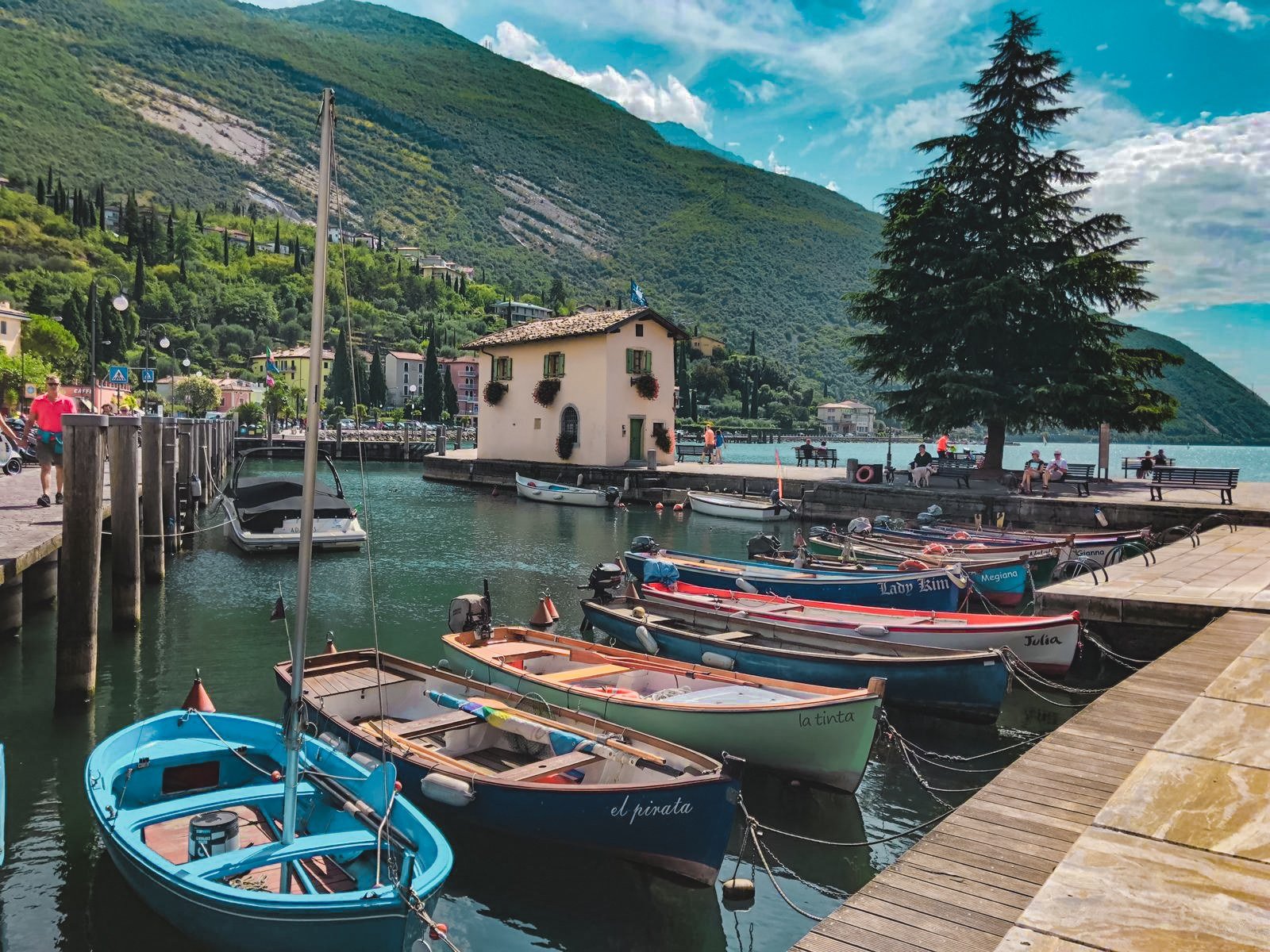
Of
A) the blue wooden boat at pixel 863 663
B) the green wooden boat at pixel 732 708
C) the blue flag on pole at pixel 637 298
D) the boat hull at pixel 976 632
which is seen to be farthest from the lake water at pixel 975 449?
the green wooden boat at pixel 732 708

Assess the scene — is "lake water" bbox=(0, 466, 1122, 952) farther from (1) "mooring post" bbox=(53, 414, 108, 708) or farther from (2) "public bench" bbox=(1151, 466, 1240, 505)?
(2) "public bench" bbox=(1151, 466, 1240, 505)

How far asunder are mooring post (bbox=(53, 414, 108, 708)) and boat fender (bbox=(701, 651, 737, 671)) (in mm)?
7919

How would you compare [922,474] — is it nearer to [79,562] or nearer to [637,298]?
[637,298]

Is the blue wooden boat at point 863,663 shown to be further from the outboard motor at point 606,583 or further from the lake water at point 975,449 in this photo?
the lake water at point 975,449

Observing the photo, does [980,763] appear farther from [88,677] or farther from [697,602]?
[88,677]

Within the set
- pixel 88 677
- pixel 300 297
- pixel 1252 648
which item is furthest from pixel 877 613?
pixel 300 297

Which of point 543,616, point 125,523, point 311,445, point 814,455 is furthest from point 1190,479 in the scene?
point 311,445

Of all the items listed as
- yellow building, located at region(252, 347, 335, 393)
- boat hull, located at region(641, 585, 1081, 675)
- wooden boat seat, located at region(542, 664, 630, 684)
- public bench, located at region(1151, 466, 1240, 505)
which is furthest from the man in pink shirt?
yellow building, located at region(252, 347, 335, 393)

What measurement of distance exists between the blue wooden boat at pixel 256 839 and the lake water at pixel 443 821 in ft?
3.00

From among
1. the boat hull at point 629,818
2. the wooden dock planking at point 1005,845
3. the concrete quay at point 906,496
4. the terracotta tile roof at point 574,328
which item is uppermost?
the terracotta tile roof at point 574,328

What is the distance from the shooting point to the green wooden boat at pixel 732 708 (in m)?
8.84

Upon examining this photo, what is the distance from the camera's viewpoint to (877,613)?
14.2 m

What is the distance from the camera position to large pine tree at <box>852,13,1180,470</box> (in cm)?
3275

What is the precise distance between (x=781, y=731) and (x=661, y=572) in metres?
7.35
